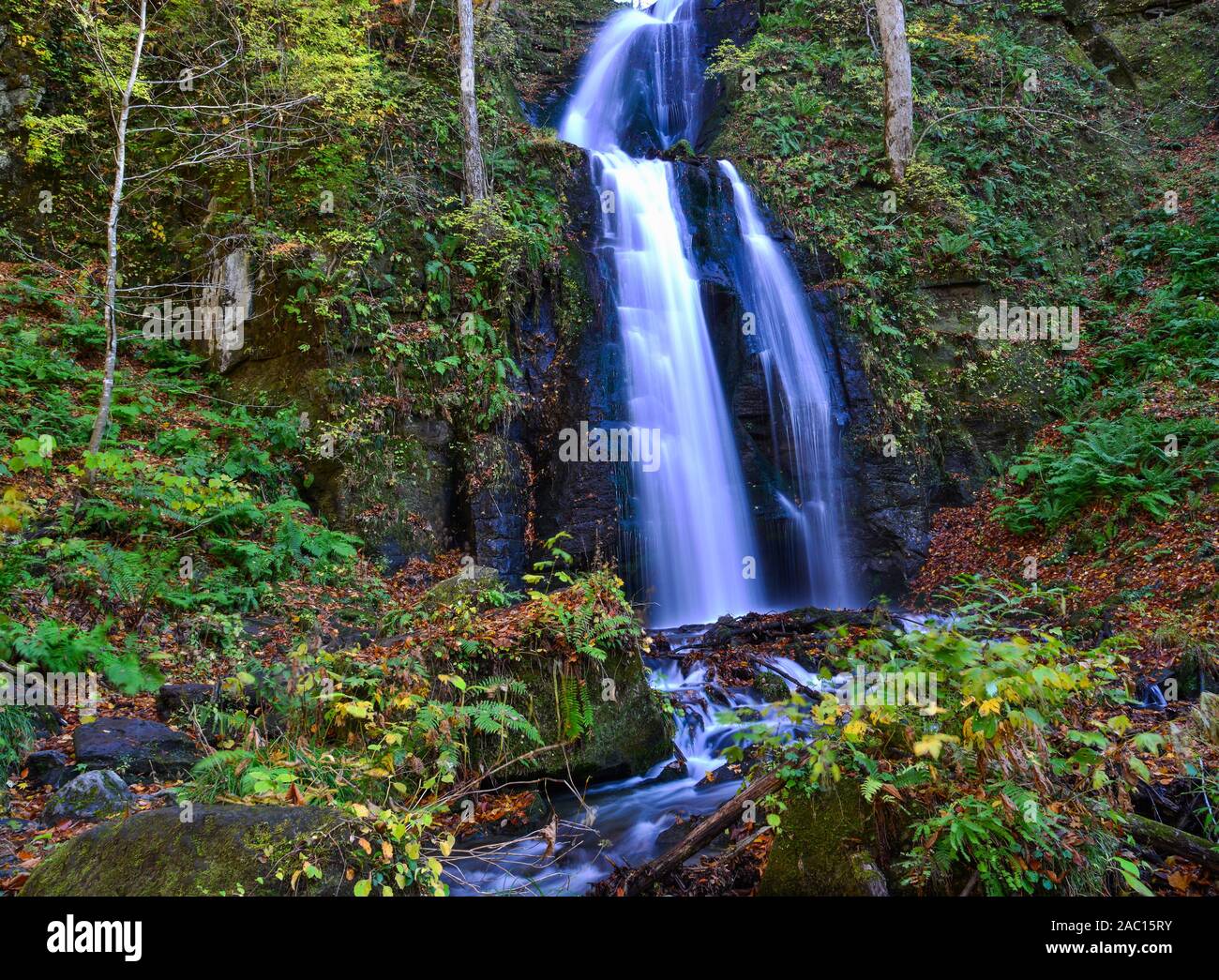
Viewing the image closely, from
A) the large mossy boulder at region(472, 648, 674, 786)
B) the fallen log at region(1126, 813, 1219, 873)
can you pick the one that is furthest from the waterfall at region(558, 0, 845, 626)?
the fallen log at region(1126, 813, 1219, 873)

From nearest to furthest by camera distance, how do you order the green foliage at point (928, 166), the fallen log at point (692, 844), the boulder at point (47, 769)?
the fallen log at point (692, 844), the boulder at point (47, 769), the green foliage at point (928, 166)

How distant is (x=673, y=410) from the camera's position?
36.2 feet

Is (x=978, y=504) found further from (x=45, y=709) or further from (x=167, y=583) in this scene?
(x=45, y=709)

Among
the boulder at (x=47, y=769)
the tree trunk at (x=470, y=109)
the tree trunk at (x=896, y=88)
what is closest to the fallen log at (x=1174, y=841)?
the boulder at (x=47, y=769)

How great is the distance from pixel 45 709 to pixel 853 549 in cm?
1014

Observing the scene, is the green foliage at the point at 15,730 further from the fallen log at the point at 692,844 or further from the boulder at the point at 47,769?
the fallen log at the point at 692,844

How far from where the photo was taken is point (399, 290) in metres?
10.1

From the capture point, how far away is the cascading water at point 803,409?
11203 mm

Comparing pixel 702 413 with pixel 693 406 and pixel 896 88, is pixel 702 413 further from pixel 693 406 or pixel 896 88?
pixel 896 88

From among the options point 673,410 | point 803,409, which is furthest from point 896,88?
point 673,410

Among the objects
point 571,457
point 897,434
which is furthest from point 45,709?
point 897,434

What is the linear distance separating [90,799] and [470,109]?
430 inches

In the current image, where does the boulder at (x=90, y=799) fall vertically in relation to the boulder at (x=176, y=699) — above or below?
below

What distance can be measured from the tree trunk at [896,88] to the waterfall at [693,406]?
3614mm
